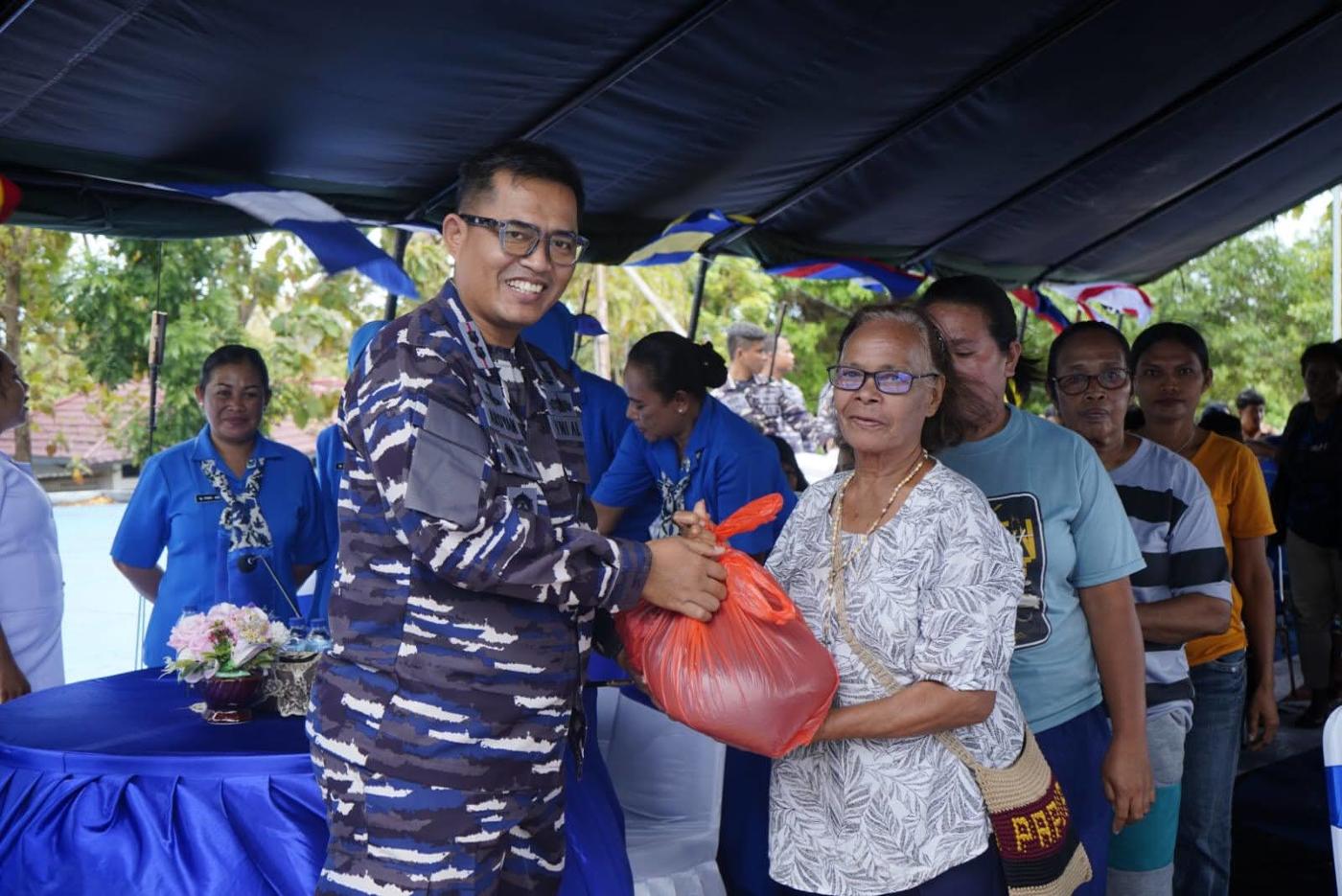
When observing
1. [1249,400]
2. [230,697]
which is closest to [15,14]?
[230,697]

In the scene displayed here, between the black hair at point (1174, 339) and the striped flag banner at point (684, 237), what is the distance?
2779 millimetres

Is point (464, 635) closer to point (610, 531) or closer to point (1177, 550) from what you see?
point (1177, 550)

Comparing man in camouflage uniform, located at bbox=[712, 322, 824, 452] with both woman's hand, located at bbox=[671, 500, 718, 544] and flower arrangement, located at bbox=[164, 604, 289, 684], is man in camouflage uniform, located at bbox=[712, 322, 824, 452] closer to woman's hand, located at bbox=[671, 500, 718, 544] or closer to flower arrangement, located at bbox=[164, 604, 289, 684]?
flower arrangement, located at bbox=[164, 604, 289, 684]

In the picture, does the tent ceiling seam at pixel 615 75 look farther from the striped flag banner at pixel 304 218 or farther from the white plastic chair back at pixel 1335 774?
the white plastic chair back at pixel 1335 774

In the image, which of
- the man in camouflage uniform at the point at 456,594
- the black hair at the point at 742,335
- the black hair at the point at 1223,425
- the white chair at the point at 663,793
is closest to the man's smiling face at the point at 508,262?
the man in camouflage uniform at the point at 456,594

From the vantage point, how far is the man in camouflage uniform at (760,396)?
7.30 meters

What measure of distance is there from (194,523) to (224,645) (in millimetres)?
1248

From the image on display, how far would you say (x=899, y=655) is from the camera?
69.9 inches

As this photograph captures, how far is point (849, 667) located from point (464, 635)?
1.94ft

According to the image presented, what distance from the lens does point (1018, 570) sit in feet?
5.88

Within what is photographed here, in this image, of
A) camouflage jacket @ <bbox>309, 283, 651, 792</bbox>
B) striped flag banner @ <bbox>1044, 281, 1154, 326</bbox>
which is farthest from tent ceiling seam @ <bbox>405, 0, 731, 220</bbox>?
striped flag banner @ <bbox>1044, 281, 1154, 326</bbox>

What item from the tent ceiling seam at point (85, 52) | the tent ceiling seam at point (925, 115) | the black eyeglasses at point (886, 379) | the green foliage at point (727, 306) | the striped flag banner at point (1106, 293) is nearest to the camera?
the black eyeglasses at point (886, 379)

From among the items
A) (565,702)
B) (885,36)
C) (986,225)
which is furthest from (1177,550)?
(986,225)

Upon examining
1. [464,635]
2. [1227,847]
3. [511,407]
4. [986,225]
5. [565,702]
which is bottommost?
[1227,847]
